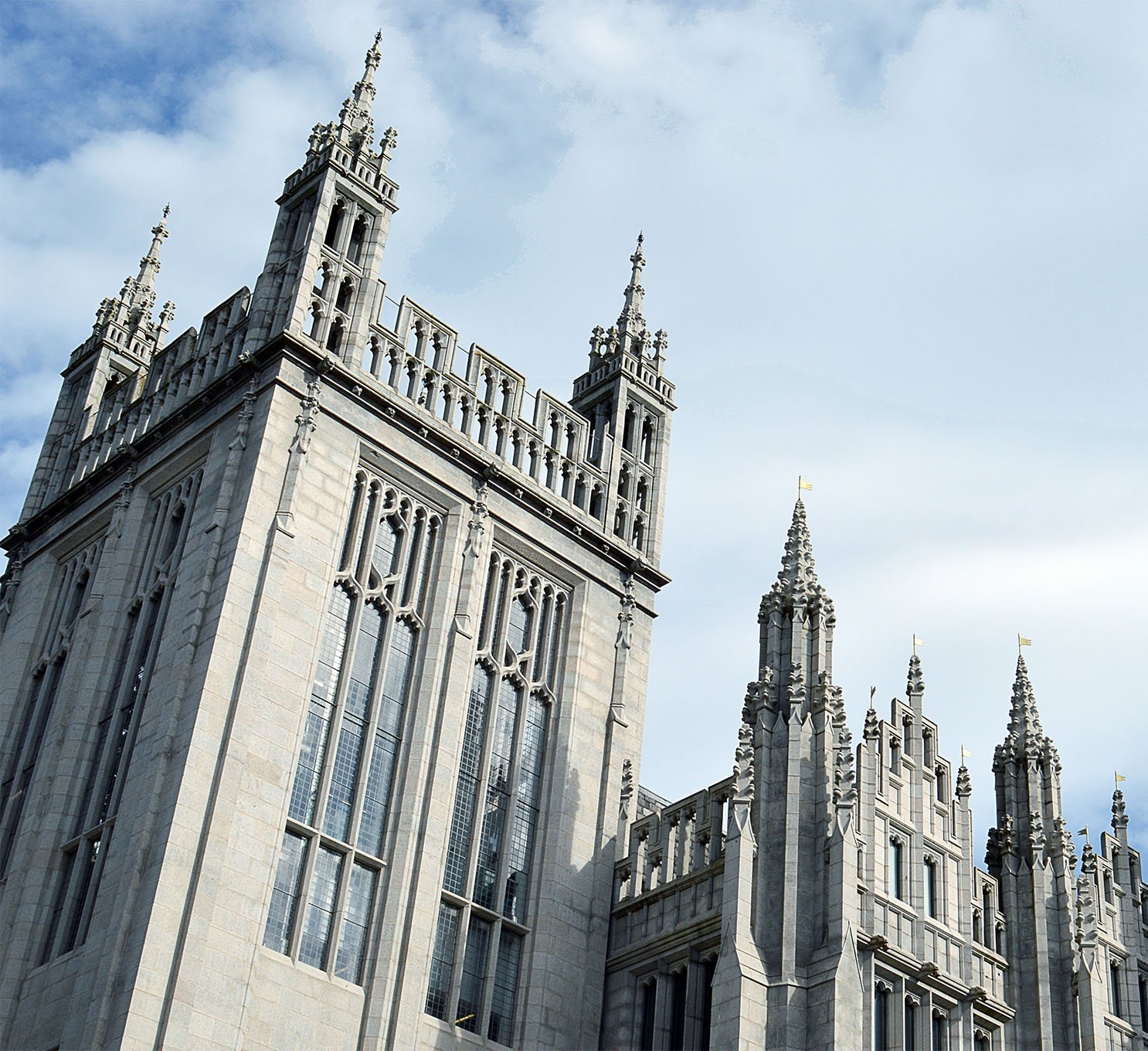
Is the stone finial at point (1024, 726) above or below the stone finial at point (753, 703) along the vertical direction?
above

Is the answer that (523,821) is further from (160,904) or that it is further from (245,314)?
(245,314)

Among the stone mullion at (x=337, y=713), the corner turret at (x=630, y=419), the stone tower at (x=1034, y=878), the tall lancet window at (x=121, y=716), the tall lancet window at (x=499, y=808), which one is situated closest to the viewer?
the tall lancet window at (x=121, y=716)

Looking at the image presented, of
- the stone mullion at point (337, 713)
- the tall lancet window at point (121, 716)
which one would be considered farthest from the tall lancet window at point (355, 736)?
the tall lancet window at point (121, 716)

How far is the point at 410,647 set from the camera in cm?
3616

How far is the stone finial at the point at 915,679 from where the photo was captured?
37250 millimetres

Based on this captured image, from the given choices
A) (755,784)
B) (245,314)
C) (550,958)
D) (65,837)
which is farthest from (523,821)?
(245,314)

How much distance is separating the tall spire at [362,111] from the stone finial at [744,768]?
53.3ft

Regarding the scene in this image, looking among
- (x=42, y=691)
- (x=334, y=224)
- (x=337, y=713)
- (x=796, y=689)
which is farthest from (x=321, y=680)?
(x=334, y=224)

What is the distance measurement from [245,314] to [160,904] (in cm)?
1444

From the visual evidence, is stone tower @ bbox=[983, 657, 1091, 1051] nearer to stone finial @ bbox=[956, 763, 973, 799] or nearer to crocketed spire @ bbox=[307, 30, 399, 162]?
stone finial @ bbox=[956, 763, 973, 799]

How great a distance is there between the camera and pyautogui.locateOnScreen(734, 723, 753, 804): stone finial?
3244cm

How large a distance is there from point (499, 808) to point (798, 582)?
756cm

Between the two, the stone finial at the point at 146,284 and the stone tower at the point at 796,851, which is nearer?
the stone tower at the point at 796,851

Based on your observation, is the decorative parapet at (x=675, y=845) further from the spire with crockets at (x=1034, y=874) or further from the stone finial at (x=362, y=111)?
the stone finial at (x=362, y=111)
